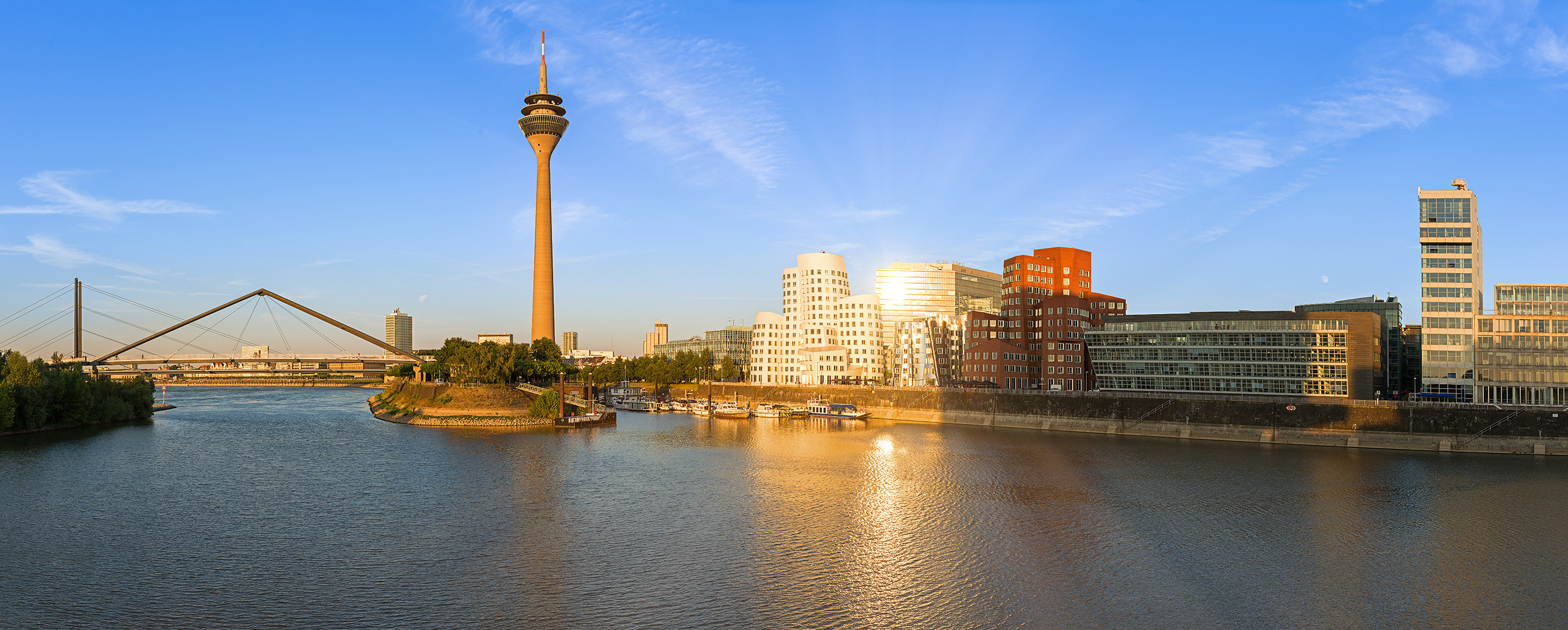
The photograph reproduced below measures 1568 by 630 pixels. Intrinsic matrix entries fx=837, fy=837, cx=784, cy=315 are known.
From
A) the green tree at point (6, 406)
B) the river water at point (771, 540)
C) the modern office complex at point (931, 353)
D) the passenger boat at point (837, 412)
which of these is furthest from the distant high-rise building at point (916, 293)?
the green tree at point (6, 406)

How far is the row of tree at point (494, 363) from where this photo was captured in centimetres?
9225

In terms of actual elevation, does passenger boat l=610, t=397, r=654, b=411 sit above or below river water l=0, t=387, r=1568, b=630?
below

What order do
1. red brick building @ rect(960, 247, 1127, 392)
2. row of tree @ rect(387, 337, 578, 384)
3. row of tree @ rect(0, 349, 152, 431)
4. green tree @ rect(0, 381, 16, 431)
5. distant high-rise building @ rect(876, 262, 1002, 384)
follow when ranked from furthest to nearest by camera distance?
distant high-rise building @ rect(876, 262, 1002, 384) < red brick building @ rect(960, 247, 1127, 392) < row of tree @ rect(387, 337, 578, 384) < row of tree @ rect(0, 349, 152, 431) < green tree @ rect(0, 381, 16, 431)

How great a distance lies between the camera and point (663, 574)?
2895 cm

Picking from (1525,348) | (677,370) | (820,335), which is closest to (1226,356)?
(1525,348)

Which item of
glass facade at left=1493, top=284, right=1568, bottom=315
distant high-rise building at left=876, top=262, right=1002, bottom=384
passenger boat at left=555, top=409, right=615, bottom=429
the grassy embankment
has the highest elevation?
distant high-rise building at left=876, top=262, right=1002, bottom=384

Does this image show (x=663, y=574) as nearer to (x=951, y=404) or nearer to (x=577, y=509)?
(x=577, y=509)

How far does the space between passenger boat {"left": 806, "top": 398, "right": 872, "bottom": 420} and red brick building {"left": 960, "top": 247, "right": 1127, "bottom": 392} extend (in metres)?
17.3

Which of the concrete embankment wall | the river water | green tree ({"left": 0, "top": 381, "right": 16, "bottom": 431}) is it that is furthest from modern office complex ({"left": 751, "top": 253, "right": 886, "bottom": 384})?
green tree ({"left": 0, "top": 381, "right": 16, "bottom": 431})

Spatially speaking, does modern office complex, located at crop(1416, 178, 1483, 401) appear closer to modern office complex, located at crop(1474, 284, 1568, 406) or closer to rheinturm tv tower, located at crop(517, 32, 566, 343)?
modern office complex, located at crop(1474, 284, 1568, 406)

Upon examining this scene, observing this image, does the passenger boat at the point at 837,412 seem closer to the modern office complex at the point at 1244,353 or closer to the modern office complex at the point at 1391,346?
the modern office complex at the point at 1244,353

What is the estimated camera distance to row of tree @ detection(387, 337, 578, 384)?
303 ft

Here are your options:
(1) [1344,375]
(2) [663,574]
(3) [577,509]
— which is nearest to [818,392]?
(1) [1344,375]

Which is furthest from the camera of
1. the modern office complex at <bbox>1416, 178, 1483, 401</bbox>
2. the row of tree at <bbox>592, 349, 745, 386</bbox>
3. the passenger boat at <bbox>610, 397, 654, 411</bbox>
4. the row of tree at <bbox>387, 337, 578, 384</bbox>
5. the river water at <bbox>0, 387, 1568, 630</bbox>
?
the row of tree at <bbox>592, 349, 745, 386</bbox>
